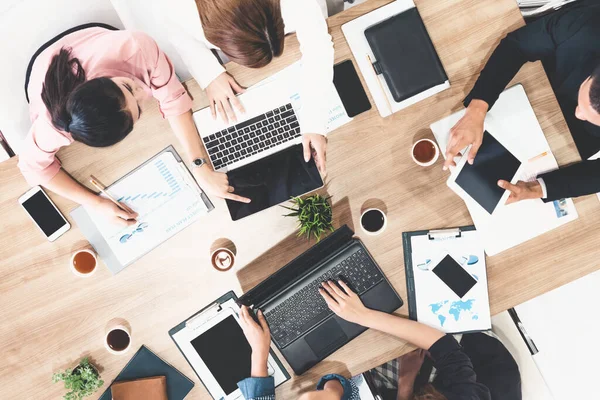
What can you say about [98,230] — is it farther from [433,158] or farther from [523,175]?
[523,175]

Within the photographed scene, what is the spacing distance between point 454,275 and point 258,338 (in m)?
0.66

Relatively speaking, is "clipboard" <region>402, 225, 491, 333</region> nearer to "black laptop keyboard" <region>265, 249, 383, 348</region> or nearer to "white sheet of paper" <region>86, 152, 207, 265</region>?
"black laptop keyboard" <region>265, 249, 383, 348</region>


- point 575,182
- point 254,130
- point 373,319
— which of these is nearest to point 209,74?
point 254,130

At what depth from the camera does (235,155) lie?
132 cm

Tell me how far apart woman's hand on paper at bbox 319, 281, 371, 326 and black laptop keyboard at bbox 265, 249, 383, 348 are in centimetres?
2

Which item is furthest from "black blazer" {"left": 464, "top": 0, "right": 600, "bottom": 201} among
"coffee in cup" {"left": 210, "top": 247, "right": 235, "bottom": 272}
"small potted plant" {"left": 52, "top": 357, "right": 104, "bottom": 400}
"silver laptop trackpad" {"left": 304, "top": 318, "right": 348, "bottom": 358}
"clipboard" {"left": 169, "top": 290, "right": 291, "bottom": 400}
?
"small potted plant" {"left": 52, "top": 357, "right": 104, "bottom": 400}

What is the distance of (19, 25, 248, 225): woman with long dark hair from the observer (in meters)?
1.09

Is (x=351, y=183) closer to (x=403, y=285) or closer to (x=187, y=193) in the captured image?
(x=403, y=285)

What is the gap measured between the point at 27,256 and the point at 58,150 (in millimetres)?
360

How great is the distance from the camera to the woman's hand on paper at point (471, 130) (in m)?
1.25

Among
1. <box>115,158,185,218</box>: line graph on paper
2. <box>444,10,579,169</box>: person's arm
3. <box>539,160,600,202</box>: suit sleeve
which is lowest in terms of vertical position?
<box>539,160,600,202</box>: suit sleeve

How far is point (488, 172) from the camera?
4.20ft

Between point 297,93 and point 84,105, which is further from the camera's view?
point 297,93

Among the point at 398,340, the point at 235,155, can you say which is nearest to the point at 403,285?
the point at 398,340
